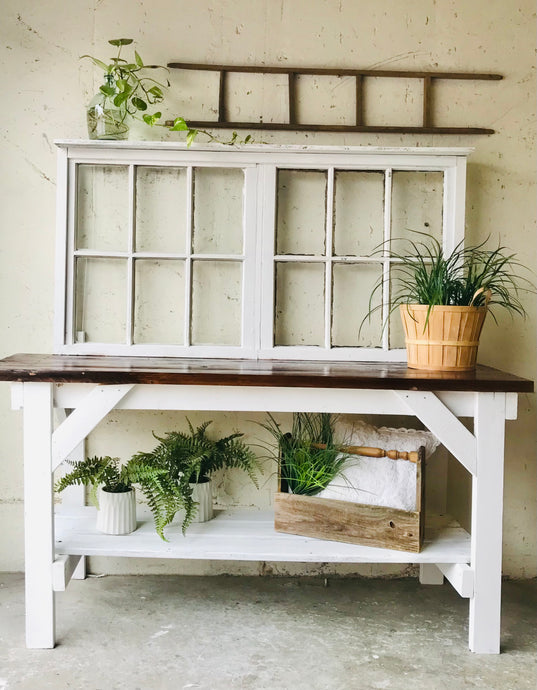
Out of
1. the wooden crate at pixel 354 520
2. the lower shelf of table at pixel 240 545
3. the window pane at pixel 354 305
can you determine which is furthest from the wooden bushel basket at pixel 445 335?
the lower shelf of table at pixel 240 545

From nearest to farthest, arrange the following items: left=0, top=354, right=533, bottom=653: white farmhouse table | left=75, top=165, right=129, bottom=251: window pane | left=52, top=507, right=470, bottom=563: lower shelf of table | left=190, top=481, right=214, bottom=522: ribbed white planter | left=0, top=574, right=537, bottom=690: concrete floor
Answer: left=0, top=574, right=537, bottom=690: concrete floor → left=0, top=354, right=533, bottom=653: white farmhouse table → left=52, top=507, right=470, bottom=563: lower shelf of table → left=190, top=481, right=214, bottom=522: ribbed white planter → left=75, top=165, right=129, bottom=251: window pane

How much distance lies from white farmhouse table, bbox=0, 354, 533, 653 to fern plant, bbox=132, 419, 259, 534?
171mm

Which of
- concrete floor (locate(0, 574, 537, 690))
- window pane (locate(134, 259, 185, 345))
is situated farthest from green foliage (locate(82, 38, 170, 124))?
concrete floor (locate(0, 574, 537, 690))

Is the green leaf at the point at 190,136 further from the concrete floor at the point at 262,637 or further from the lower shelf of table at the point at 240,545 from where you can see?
the concrete floor at the point at 262,637

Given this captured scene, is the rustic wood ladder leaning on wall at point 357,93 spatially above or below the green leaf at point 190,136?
above

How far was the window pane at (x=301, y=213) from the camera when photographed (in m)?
2.91

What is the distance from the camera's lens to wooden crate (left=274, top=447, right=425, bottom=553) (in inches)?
95.7

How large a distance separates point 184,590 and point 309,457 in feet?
2.65

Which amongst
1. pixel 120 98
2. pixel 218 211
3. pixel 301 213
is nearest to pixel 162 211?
pixel 218 211

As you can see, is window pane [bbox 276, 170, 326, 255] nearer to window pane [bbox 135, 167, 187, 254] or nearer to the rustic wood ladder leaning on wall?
the rustic wood ladder leaning on wall

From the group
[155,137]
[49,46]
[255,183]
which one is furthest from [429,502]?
[49,46]

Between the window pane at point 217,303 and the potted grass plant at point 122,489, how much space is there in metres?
0.62

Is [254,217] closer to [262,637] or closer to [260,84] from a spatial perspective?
[260,84]

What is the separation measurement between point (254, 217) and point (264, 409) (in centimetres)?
88
